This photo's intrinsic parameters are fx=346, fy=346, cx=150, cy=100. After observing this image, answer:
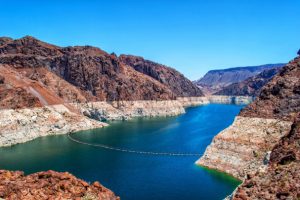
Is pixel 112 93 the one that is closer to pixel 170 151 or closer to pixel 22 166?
pixel 170 151

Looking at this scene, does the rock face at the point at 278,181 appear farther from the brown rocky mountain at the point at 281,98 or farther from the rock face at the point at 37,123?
the rock face at the point at 37,123

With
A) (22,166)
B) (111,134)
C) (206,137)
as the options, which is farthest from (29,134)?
(206,137)

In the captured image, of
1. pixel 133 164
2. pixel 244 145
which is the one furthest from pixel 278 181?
pixel 133 164

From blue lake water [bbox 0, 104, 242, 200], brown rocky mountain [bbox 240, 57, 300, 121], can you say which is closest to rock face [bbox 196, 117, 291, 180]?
brown rocky mountain [bbox 240, 57, 300, 121]

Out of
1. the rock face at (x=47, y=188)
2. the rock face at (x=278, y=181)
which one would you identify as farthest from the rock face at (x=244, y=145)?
the rock face at (x=47, y=188)

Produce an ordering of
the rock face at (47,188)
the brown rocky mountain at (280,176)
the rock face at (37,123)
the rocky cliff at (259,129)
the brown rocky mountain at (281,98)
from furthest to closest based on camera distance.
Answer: the rock face at (37,123)
the brown rocky mountain at (281,98)
the rocky cliff at (259,129)
the rock face at (47,188)
the brown rocky mountain at (280,176)

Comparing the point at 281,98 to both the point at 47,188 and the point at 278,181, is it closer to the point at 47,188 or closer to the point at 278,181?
the point at 278,181

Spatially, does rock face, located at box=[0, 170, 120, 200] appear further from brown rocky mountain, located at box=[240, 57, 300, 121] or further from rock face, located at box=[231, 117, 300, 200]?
brown rocky mountain, located at box=[240, 57, 300, 121]
